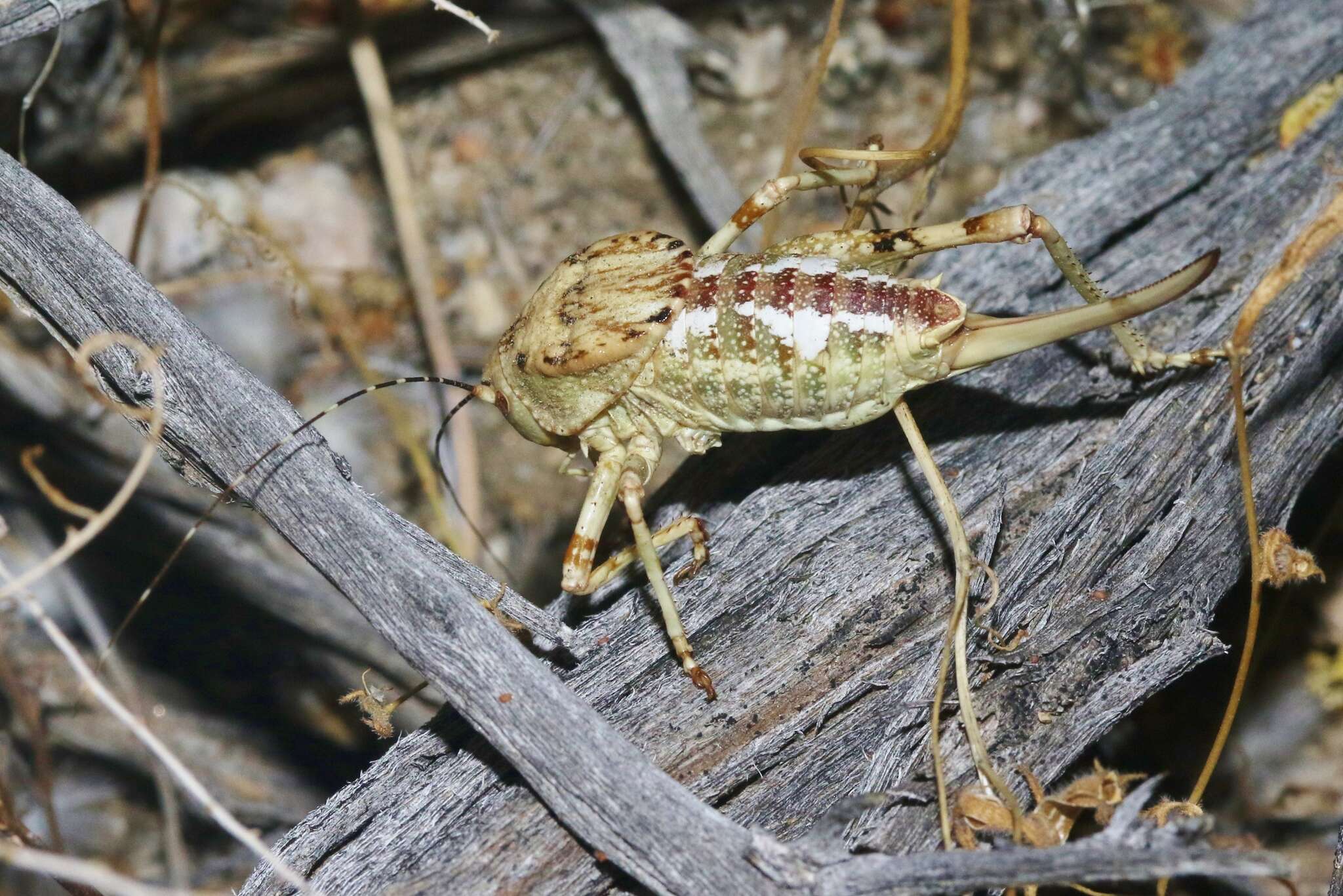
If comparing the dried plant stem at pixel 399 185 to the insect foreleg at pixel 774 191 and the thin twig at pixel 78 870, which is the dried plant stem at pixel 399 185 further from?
the thin twig at pixel 78 870

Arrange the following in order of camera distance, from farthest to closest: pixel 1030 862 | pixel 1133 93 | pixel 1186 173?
1. pixel 1133 93
2. pixel 1186 173
3. pixel 1030 862

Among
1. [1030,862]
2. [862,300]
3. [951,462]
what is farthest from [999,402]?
[1030,862]

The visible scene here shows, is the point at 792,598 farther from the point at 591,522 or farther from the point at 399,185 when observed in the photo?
the point at 399,185

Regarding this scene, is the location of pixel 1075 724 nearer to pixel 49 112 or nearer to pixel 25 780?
pixel 25 780

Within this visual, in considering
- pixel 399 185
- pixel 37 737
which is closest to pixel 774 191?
pixel 399 185

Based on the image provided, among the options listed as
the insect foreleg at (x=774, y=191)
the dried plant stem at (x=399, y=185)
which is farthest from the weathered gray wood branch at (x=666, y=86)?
the insect foreleg at (x=774, y=191)

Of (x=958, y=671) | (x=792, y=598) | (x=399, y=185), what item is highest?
(x=399, y=185)
